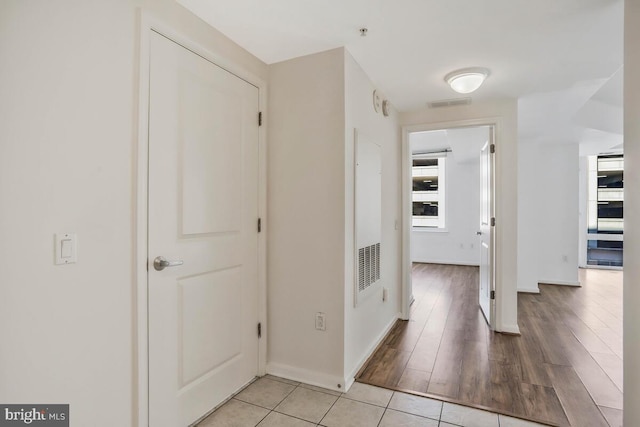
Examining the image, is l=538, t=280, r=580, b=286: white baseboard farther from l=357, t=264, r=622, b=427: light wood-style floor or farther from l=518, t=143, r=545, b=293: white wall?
l=357, t=264, r=622, b=427: light wood-style floor

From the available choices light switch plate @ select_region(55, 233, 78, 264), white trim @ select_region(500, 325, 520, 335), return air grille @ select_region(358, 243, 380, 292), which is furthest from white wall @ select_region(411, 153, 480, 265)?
light switch plate @ select_region(55, 233, 78, 264)

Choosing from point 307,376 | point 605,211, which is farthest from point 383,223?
point 605,211

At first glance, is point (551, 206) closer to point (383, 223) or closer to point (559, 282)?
point (559, 282)

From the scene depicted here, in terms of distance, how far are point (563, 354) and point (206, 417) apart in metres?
2.81

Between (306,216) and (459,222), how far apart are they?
5602mm

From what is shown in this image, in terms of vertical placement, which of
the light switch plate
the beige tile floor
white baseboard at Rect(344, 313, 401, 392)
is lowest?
the beige tile floor

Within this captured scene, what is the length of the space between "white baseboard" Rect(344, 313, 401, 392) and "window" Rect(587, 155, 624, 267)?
18.5 ft

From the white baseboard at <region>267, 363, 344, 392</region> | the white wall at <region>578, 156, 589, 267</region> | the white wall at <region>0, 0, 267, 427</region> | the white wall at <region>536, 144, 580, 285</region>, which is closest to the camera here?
the white wall at <region>0, 0, 267, 427</region>

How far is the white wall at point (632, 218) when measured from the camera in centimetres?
153

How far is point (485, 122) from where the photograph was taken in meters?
3.38

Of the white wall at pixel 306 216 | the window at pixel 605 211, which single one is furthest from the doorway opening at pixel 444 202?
the white wall at pixel 306 216

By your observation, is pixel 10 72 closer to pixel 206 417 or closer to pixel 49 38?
pixel 49 38

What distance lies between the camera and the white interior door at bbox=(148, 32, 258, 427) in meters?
1.69

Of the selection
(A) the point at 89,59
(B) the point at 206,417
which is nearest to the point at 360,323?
(B) the point at 206,417
